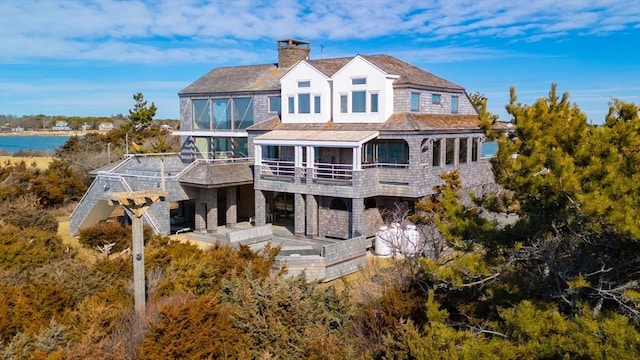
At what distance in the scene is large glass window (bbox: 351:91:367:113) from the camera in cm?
2730

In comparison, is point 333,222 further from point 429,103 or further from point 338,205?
point 429,103

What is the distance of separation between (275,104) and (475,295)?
21.0 metres

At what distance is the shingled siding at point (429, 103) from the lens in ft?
87.3

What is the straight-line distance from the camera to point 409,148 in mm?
25281

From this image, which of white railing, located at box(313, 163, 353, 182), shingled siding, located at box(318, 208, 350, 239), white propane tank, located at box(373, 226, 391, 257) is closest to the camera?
white propane tank, located at box(373, 226, 391, 257)

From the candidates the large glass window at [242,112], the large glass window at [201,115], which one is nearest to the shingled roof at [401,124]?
the large glass window at [242,112]

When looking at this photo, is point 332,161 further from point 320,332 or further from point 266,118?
point 320,332

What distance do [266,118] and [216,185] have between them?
6.17 metres

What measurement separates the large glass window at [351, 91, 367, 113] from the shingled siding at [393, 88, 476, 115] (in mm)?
1586

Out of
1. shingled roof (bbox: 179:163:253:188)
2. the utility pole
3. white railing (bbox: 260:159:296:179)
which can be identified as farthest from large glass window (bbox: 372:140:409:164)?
the utility pole

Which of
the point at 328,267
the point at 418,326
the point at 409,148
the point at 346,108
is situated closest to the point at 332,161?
the point at 346,108

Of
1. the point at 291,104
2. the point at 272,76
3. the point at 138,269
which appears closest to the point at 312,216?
the point at 291,104

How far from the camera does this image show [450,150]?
2756cm

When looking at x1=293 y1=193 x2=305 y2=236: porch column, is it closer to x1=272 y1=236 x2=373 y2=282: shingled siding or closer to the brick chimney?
x1=272 y1=236 x2=373 y2=282: shingled siding
